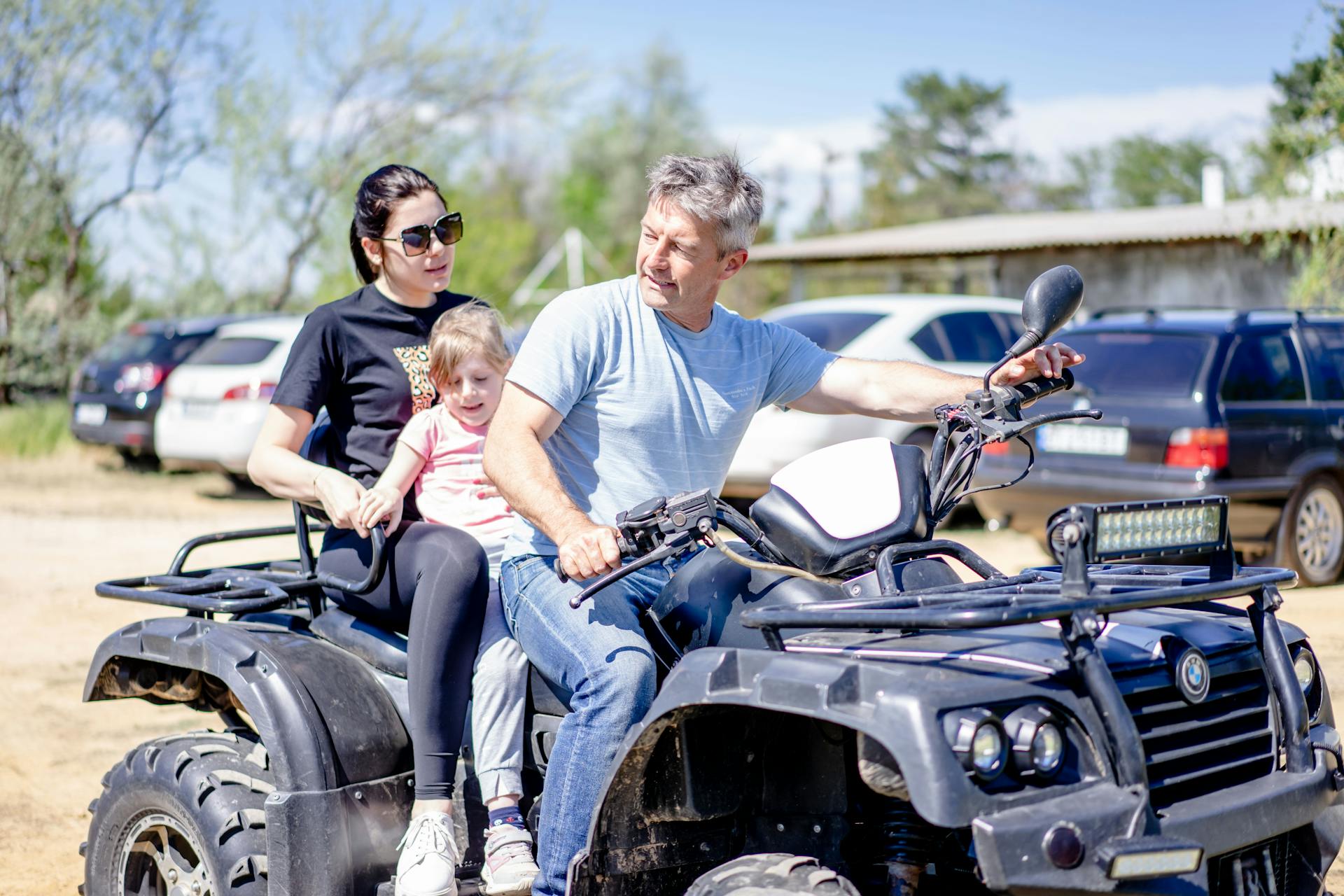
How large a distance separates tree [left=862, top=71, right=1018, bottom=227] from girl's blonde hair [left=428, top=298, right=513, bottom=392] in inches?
2172

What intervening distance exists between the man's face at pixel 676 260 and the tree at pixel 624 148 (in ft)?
163

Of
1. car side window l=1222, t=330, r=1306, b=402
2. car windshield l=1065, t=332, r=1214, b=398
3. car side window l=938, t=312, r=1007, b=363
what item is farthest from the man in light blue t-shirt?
car side window l=938, t=312, r=1007, b=363

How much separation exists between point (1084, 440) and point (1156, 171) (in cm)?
5299

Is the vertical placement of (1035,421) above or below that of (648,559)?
above

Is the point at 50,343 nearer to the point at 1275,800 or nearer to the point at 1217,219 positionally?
the point at 1217,219

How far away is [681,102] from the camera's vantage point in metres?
60.1

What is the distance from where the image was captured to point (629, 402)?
333 centimetres

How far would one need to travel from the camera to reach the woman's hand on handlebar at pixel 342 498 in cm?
351

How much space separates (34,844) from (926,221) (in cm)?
5240

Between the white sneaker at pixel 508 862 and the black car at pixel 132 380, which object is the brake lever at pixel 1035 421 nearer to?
the white sneaker at pixel 508 862

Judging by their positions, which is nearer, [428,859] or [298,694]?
[428,859]

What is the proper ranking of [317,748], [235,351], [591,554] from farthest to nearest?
[235,351]
[317,748]
[591,554]

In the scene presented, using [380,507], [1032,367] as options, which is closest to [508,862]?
[380,507]

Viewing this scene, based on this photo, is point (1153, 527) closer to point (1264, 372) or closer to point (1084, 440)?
point (1084, 440)
